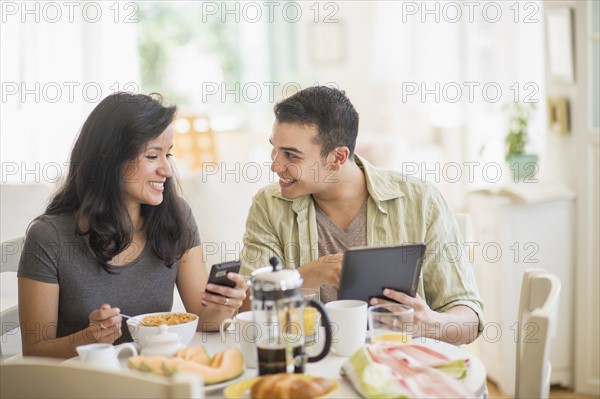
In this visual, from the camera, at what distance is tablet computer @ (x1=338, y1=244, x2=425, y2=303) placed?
73.7 inches

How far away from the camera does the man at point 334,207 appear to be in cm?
237

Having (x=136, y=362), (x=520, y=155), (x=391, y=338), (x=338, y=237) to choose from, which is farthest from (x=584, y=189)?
(x=136, y=362)

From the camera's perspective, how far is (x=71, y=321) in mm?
2219

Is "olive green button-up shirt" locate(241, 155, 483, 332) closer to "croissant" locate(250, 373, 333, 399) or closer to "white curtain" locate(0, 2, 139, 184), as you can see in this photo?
"croissant" locate(250, 373, 333, 399)

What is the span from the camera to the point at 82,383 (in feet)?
4.19

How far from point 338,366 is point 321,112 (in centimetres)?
92

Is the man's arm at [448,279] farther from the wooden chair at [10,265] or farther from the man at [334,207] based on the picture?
the wooden chair at [10,265]

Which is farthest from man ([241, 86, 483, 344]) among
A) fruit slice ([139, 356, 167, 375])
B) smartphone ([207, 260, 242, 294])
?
fruit slice ([139, 356, 167, 375])

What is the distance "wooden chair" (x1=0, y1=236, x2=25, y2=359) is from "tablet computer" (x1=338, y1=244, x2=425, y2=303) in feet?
3.36

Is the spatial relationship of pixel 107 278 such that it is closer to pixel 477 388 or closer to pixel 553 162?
pixel 477 388

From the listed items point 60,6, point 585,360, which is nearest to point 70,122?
point 60,6

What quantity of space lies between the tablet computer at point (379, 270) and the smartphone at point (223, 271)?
0.25 m

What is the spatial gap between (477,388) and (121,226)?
→ 108cm

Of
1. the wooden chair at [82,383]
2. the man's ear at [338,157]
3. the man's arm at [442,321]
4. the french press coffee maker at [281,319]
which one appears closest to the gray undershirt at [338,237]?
the man's ear at [338,157]
